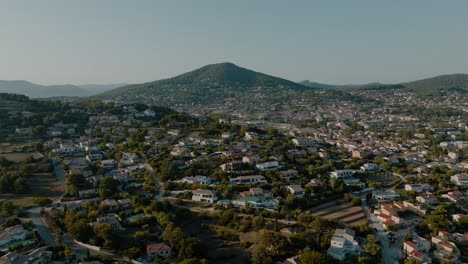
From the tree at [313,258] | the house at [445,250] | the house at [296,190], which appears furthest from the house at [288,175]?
the tree at [313,258]

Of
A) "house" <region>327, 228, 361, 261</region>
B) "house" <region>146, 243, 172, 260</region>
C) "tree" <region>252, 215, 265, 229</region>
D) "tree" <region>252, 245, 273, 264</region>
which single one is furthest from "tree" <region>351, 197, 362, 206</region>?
"house" <region>146, 243, 172, 260</region>

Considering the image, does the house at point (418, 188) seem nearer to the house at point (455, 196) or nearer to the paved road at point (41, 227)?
the house at point (455, 196)

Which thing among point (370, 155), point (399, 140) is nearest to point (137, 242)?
point (370, 155)

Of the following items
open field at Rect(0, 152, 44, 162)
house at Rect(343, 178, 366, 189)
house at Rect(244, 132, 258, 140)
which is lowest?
house at Rect(343, 178, 366, 189)

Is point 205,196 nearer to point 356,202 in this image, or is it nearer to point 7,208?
point 356,202

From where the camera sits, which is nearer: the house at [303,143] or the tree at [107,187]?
the tree at [107,187]

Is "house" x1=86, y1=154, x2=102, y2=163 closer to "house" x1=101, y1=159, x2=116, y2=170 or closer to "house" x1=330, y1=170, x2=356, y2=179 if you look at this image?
"house" x1=101, y1=159, x2=116, y2=170

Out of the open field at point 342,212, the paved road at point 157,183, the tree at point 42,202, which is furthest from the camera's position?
the paved road at point 157,183
